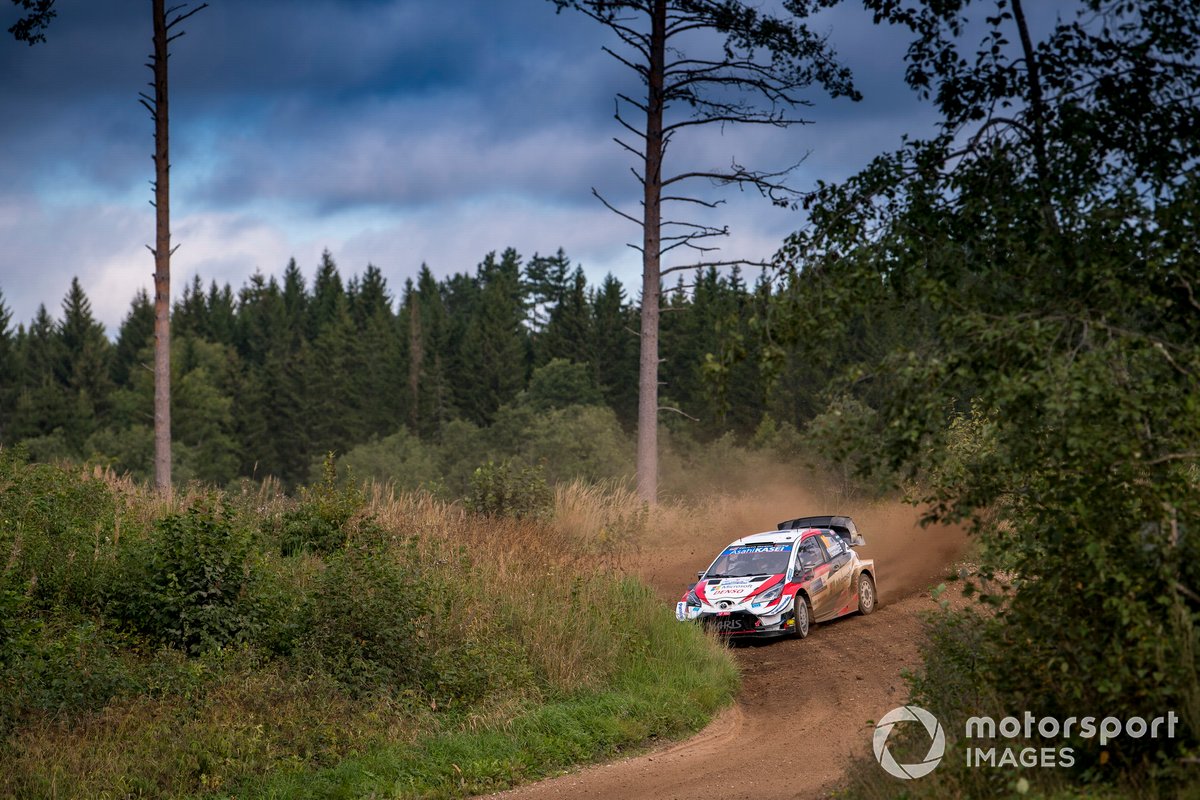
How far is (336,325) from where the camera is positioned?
4186 inches

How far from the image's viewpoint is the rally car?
17.2m

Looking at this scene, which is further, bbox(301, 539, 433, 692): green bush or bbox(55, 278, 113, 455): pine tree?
bbox(55, 278, 113, 455): pine tree

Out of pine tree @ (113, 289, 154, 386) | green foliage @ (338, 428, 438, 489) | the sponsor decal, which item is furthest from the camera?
pine tree @ (113, 289, 154, 386)

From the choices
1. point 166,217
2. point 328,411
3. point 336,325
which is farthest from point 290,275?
point 166,217

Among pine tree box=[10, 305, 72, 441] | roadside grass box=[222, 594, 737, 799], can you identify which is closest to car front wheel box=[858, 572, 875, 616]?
roadside grass box=[222, 594, 737, 799]

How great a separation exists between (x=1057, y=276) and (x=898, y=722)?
3918 mm

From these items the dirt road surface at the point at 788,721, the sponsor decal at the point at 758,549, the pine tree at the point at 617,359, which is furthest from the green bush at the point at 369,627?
the pine tree at the point at 617,359

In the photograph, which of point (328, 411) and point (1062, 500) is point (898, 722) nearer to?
point (1062, 500)

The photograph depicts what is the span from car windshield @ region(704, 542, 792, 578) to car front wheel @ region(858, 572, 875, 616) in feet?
7.54

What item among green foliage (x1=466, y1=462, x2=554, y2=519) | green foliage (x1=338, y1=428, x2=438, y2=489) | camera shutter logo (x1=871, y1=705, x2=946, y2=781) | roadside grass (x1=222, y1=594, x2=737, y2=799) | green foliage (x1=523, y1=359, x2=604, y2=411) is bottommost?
green foliage (x1=338, y1=428, x2=438, y2=489)

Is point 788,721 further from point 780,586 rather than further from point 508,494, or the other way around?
point 508,494

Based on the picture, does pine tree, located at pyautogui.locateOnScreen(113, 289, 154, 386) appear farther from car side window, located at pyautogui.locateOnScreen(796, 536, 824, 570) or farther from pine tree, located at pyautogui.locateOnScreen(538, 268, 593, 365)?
car side window, located at pyautogui.locateOnScreen(796, 536, 824, 570)

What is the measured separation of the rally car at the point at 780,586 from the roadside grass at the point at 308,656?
2302mm

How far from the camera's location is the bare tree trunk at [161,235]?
22688 mm
